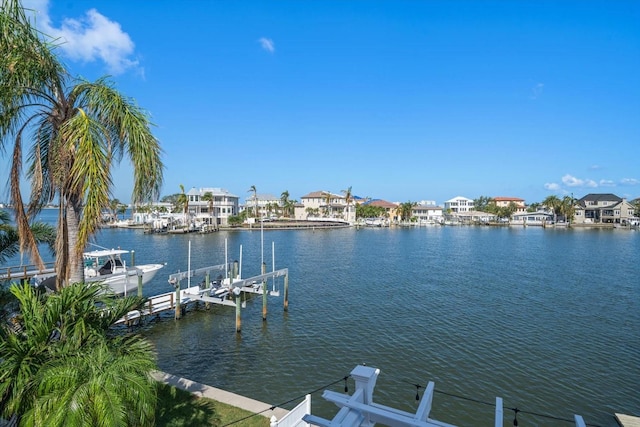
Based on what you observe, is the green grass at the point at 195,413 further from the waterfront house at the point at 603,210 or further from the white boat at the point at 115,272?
the waterfront house at the point at 603,210

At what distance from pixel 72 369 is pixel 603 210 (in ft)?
551

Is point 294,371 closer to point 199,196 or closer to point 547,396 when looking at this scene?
point 547,396

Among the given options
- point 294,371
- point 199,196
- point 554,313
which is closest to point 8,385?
point 294,371

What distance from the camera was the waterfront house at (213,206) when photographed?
342ft

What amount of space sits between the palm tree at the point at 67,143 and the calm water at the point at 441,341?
1022cm

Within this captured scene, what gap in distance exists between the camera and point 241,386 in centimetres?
1524

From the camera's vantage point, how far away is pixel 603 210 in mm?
133750

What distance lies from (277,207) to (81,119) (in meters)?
137

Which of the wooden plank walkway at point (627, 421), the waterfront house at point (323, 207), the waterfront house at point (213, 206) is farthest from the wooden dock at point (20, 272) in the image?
the waterfront house at point (323, 207)

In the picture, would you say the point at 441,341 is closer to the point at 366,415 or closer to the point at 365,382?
the point at 365,382

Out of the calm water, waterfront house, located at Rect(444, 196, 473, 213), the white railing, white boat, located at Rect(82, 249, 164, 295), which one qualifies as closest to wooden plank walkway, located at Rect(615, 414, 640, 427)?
the calm water

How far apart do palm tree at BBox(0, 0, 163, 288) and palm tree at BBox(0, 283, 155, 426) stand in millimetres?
1300

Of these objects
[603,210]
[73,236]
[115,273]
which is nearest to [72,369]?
[73,236]

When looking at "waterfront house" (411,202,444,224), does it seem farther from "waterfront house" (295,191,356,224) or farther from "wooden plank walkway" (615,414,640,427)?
"wooden plank walkway" (615,414,640,427)
